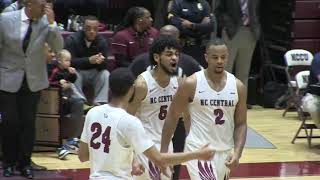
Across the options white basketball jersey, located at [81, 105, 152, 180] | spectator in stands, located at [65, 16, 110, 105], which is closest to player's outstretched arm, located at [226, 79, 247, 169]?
white basketball jersey, located at [81, 105, 152, 180]

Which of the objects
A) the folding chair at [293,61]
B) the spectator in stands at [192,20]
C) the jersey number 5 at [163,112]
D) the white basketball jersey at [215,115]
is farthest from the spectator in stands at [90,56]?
the white basketball jersey at [215,115]

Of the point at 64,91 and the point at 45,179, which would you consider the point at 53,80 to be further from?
the point at 45,179

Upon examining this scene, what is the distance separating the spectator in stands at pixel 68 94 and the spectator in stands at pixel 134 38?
704 mm

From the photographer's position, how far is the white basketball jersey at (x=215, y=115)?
216 inches

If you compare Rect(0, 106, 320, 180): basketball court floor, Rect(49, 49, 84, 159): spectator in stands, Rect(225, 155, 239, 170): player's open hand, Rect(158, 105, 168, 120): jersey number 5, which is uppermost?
Rect(158, 105, 168, 120): jersey number 5

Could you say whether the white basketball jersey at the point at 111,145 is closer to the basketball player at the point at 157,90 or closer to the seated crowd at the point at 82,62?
the seated crowd at the point at 82,62

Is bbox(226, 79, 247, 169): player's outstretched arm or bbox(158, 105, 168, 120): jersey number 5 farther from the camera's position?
bbox(158, 105, 168, 120): jersey number 5

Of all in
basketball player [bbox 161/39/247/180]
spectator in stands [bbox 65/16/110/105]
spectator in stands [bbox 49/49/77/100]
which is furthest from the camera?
spectator in stands [bbox 65/16/110/105]

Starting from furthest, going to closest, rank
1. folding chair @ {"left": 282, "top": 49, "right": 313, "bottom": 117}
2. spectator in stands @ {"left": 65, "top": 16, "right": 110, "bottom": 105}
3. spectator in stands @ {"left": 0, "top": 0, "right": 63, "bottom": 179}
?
folding chair @ {"left": 282, "top": 49, "right": 313, "bottom": 117}, spectator in stands @ {"left": 65, "top": 16, "right": 110, "bottom": 105}, spectator in stands @ {"left": 0, "top": 0, "right": 63, "bottom": 179}

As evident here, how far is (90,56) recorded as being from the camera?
30.4 feet

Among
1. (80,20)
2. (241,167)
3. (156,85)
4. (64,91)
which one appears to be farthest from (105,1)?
(156,85)

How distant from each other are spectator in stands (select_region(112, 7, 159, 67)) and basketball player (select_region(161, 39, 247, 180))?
356 cm

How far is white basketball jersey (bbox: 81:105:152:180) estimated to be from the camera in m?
4.39

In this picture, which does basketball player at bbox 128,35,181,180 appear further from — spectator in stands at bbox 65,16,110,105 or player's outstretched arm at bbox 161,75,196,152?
spectator in stands at bbox 65,16,110,105
